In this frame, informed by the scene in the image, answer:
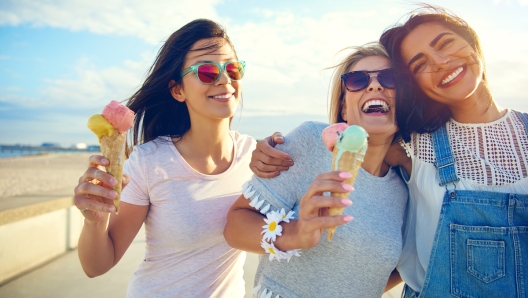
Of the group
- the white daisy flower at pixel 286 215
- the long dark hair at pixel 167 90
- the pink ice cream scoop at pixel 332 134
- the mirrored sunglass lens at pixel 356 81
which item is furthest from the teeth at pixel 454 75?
the long dark hair at pixel 167 90

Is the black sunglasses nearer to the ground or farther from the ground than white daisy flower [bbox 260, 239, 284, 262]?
farther from the ground

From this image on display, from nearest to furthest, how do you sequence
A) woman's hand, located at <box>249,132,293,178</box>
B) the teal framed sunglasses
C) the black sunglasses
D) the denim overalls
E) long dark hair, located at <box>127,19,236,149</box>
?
the denim overalls < woman's hand, located at <box>249,132,293,178</box> < the black sunglasses < the teal framed sunglasses < long dark hair, located at <box>127,19,236,149</box>

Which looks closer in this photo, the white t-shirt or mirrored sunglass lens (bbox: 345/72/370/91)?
mirrored sunglass lens (bbox: 345/72/370/91)

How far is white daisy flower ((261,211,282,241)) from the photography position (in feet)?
6.24

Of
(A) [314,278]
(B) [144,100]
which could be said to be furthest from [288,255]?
(B) [144,100]

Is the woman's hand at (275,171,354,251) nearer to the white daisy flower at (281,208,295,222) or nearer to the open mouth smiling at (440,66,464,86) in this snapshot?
the white daisy flower at (281,208,295,222)

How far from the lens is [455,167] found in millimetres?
2180

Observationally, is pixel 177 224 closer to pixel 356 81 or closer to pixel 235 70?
pixel 235 70

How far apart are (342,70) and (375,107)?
1.52 ft

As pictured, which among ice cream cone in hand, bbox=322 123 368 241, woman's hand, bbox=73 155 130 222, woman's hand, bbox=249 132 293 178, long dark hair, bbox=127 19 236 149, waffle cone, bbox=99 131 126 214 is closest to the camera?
ice cream cone in hand, bbox=322 123 368 241

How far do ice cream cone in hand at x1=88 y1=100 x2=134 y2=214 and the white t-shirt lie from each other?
521 millimetres

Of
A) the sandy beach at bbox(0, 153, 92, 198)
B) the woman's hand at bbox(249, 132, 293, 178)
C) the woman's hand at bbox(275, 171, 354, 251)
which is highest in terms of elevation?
the woman's hand at bbox(249, 132, 293, 178)

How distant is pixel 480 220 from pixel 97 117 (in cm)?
217

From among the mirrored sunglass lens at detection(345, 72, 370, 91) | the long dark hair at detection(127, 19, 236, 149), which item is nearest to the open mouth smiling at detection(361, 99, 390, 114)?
the mirrored sunglass lens at detection(345, 72, 370, 91)
